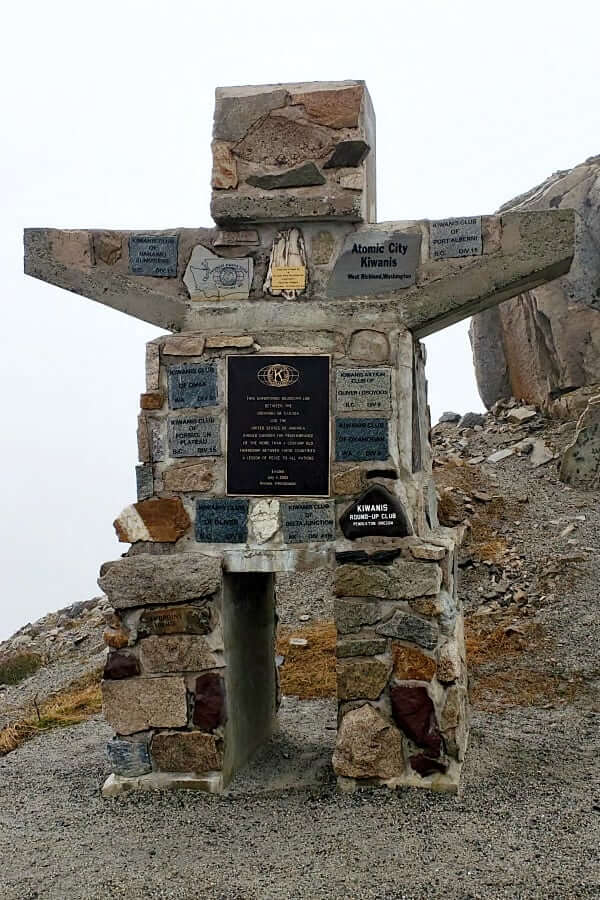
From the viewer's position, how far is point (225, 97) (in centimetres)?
612

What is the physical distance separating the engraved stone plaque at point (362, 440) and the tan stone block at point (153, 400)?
4.07 ft

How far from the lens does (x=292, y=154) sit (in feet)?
19.7

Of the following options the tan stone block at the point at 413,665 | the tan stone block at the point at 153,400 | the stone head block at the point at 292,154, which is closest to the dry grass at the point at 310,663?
the tan stone block at the point at 413,665

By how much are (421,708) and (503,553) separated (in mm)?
6863

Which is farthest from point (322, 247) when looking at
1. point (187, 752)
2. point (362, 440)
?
point (187, 752)

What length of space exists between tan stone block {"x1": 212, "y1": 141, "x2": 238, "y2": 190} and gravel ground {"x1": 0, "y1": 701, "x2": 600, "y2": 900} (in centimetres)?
400

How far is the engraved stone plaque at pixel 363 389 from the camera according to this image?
19.3 feet

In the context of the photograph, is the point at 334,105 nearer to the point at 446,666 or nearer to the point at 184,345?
the point at 184,345

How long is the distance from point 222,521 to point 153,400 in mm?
956

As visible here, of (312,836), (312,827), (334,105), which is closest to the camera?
(312,836)

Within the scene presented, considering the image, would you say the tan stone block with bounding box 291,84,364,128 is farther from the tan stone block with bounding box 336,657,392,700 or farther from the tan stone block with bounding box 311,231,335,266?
the tan stone block with bounding box 336,657,392,700

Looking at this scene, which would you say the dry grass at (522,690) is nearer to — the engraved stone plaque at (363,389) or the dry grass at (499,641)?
the dry grass at (499,641)

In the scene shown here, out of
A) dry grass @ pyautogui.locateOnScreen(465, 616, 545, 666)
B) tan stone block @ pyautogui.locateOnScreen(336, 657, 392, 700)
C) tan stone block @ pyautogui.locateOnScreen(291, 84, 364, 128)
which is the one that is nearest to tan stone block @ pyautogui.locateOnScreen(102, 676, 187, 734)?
tan stone block @ pyautogui.locateOnScreen(336, 657, 392, 700)

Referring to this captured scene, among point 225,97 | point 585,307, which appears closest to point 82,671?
point 225,97
